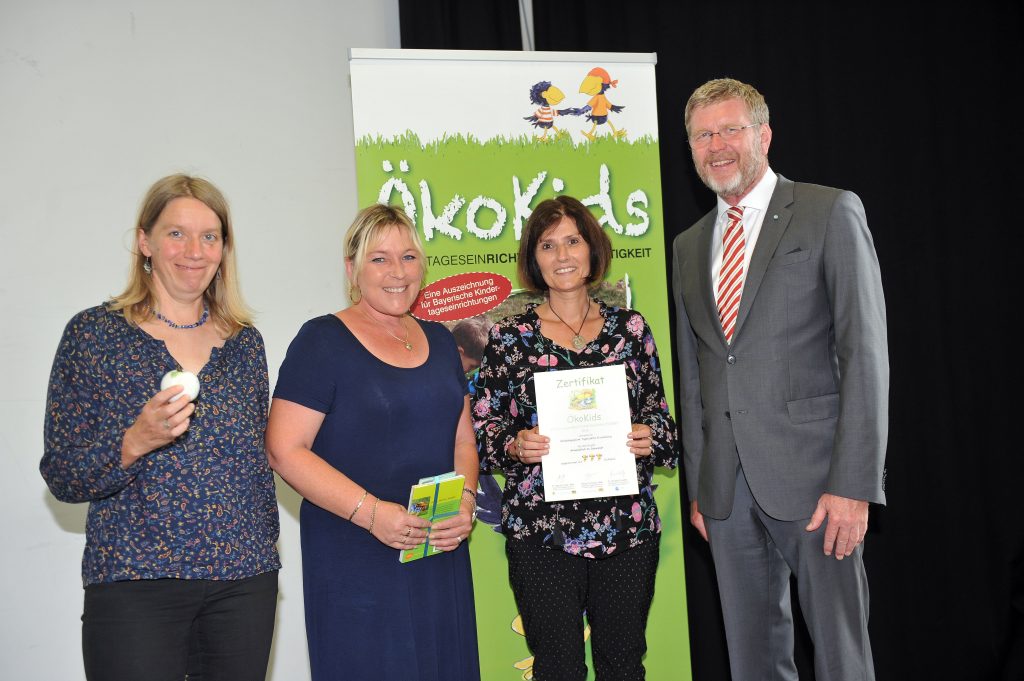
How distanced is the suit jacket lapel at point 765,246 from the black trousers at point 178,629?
5.14 feet

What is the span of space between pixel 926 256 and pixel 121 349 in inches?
156

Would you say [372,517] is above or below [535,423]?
below

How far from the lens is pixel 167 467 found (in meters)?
1.98

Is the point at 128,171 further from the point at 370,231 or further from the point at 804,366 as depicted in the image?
the point at 804,366

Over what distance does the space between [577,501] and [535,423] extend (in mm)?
286

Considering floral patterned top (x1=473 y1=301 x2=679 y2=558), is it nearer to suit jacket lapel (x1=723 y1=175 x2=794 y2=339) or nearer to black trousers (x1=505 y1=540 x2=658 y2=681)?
black trousers (x1=505 y1=540 x2=658 y2=681)

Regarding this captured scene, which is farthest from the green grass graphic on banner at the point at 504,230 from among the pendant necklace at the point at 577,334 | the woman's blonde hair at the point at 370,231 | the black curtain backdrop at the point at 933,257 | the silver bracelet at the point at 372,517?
the silver bracelet at the point at 372,517

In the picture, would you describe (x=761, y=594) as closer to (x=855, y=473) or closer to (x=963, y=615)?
(x=855, y=473)

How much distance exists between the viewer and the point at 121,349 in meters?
1.99

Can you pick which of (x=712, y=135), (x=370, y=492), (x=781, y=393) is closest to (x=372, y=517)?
(x=370, y=492)

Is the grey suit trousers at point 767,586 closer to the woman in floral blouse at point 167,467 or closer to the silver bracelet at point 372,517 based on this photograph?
the silver bracelet at point 372,517

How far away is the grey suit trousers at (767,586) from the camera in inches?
92.1

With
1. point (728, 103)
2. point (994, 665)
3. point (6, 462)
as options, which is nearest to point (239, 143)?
point (6, 462)

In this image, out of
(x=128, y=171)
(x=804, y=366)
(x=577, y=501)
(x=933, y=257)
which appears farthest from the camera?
(x=933, y=257)
